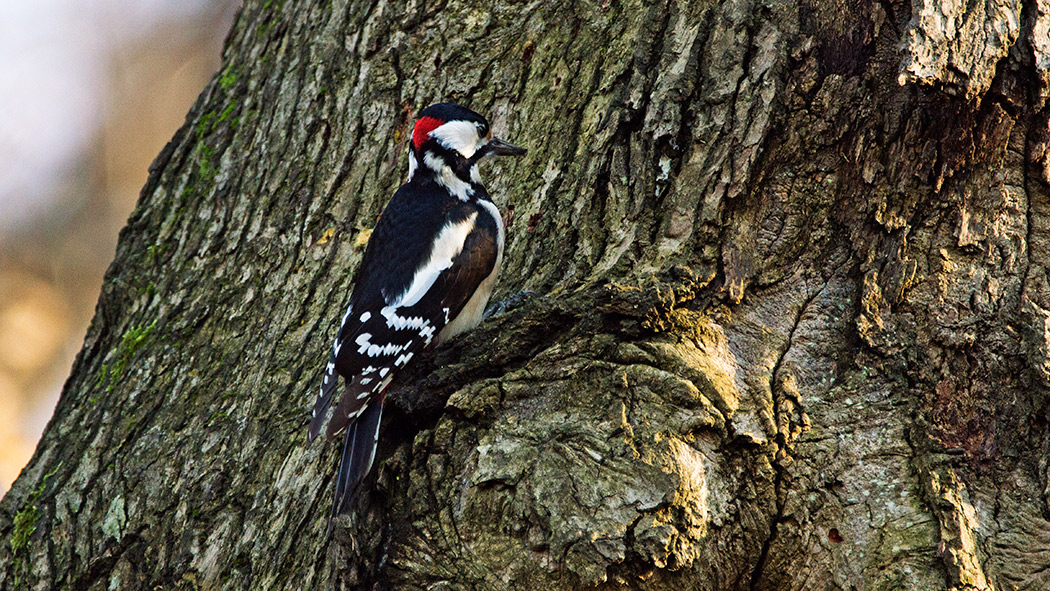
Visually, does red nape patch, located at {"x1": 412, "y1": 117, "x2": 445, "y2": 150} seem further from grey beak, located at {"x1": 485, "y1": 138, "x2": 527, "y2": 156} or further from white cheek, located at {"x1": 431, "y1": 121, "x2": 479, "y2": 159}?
grey beak, located at {"x1": 485, "y1": 138, "x2": 527, "y2": 156}

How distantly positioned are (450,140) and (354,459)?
3.92 feet

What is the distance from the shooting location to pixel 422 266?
116 inches

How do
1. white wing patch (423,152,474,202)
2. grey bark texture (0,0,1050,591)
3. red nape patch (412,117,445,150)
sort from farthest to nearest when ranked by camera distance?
1. white wing patch (423,152,474,202)
2. red nape patch (412,117,445,150)
3. grey bark texture (0,0,1050,591)

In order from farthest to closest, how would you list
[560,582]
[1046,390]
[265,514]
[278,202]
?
[278,202], [265,514], [1046,390], [560,582]

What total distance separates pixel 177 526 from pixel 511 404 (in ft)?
3.47

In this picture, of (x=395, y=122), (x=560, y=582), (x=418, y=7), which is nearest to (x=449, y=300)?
(x=395, y=122)

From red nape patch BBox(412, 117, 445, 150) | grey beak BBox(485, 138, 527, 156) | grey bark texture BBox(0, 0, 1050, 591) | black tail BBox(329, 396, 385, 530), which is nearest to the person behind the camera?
grey bark texture BBox(0, 0, 1050, 591)

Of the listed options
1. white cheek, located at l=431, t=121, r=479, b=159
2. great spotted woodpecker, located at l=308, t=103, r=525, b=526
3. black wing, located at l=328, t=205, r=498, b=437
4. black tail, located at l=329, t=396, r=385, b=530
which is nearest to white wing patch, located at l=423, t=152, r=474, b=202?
great spotted woodpecker, located at l=308, t=103, r=525, b=526

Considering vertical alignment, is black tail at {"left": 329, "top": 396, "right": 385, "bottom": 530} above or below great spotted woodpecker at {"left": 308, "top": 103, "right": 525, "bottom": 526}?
below

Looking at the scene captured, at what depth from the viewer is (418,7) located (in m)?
3.01

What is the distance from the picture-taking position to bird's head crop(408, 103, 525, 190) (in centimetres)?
282

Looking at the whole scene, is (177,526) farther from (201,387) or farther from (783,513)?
(783,513)

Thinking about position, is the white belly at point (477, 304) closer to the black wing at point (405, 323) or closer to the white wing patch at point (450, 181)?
the black wing at point (405, 323)

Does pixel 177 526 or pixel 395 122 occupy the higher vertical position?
pixel 395 122
